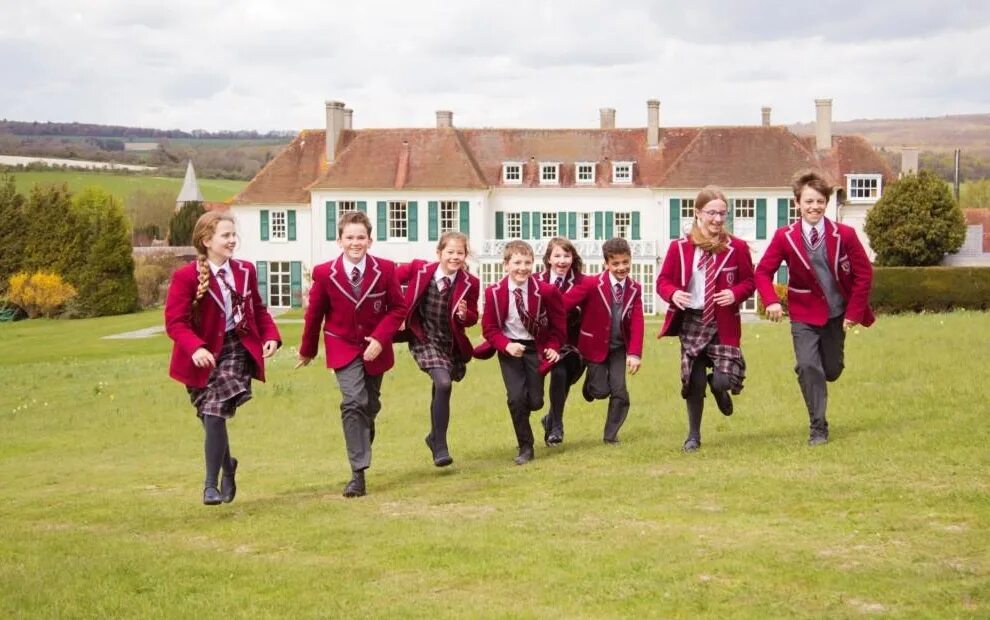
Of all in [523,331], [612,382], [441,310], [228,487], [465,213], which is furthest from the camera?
[465,213]

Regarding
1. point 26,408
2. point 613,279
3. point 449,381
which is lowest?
point 26,408

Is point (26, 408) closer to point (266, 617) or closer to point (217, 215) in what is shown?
point (217, 215)

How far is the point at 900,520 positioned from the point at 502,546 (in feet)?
7.40

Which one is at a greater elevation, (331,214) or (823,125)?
(823,125)

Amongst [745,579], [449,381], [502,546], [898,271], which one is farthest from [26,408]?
[898,271]

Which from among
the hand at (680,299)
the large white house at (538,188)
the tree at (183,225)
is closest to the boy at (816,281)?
the hand at (680,299)

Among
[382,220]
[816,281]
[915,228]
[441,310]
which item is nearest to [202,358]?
[441,310]

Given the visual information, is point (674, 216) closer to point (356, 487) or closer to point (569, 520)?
point (356, 487)

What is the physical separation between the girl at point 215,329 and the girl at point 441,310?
5.34ft

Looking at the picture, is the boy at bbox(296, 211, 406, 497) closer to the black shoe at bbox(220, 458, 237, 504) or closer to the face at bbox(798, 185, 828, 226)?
the black shoe at bbox(220, 458, 237, 504)

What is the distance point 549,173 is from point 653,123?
5469 millimetres

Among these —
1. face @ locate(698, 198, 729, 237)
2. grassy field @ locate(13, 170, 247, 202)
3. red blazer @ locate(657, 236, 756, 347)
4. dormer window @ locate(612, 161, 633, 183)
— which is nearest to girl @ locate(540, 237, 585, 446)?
red blazer @ locate(657, 236, 756, 347)

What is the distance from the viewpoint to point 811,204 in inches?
439

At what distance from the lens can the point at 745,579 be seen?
6.91 m
